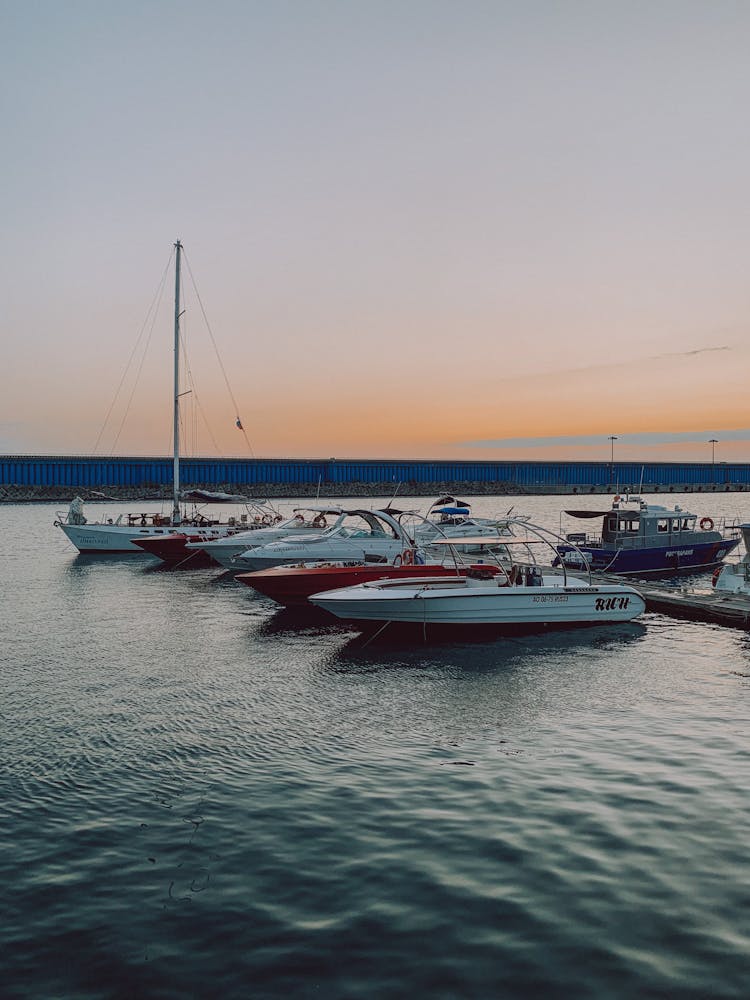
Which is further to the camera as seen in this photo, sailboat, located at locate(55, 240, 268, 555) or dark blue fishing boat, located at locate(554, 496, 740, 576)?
sailboat, located at locate(55, 240, 268, 555)

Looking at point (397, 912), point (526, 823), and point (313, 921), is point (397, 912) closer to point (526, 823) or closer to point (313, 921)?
point (313, 921)

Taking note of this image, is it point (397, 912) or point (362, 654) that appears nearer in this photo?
point (397, 912)

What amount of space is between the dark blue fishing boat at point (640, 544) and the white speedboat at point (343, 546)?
1142 centimetres

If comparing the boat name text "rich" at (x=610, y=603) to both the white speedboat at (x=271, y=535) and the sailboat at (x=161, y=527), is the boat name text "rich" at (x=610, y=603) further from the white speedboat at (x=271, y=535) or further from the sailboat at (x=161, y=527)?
the sailboat at (x=161, y=527)

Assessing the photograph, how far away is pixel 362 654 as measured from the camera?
21.3m

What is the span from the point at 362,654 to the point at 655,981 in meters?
14.6

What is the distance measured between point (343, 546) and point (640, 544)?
17.4 metres

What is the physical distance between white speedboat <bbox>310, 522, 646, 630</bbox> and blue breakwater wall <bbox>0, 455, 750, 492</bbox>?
99.9 m

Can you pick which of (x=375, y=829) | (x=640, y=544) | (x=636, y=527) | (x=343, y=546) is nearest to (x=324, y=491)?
(x=636, y=527)

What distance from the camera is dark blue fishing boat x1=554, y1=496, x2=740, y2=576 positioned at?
40188 millimetres

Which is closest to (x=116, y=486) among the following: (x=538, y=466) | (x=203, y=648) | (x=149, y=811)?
(x=538, y=466)

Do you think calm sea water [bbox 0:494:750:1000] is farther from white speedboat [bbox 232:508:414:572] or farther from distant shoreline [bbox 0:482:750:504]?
distant shoreline [bbox 0:482:750:504]

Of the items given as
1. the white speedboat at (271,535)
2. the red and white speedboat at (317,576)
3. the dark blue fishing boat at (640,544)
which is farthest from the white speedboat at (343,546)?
the dark blue fishing boat at (640,544)

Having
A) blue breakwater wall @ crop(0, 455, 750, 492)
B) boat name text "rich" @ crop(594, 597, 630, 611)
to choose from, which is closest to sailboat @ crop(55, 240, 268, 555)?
boat name text "rich" @ crop(594, 597, 630, 611)
